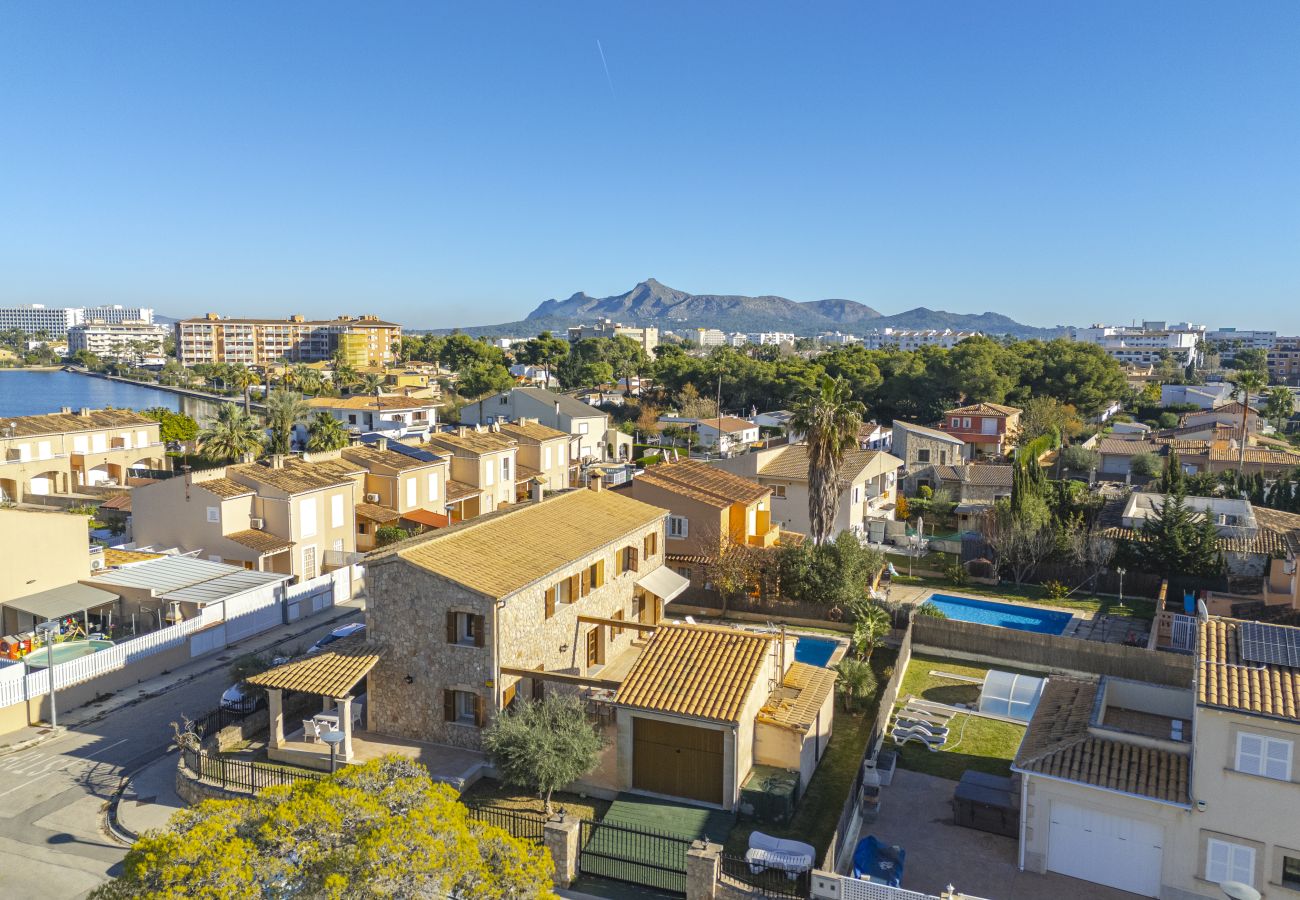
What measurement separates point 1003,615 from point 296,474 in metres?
29.8

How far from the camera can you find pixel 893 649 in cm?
2950

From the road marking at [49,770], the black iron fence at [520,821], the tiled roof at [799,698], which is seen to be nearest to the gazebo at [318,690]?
the black iron fence at [520,821]

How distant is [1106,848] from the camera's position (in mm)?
16156

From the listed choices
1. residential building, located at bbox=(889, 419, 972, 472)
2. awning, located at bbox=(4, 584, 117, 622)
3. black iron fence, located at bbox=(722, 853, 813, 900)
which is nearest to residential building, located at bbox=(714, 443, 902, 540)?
residential building, located at bbox=(889, 419, 972, 472)

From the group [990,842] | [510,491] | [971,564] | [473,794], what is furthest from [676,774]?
[510,491]

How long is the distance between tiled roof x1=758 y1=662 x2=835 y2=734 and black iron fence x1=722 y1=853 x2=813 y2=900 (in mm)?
3605

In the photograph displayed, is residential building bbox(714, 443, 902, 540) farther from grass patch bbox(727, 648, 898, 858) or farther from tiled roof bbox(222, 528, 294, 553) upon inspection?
tiled roof bbox(222, 528, 294, 553)

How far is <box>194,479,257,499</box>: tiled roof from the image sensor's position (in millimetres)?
36125

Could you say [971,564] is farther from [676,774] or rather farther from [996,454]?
[996,454]

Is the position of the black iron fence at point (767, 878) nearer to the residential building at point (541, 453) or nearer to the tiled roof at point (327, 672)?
the tiled roof at point (327, 672)

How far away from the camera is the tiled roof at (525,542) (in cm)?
2053

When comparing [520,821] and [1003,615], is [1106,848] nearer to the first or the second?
[520,821]

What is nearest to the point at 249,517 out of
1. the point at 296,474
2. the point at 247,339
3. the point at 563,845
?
the point at 296,474

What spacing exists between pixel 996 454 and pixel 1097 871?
5653cm
